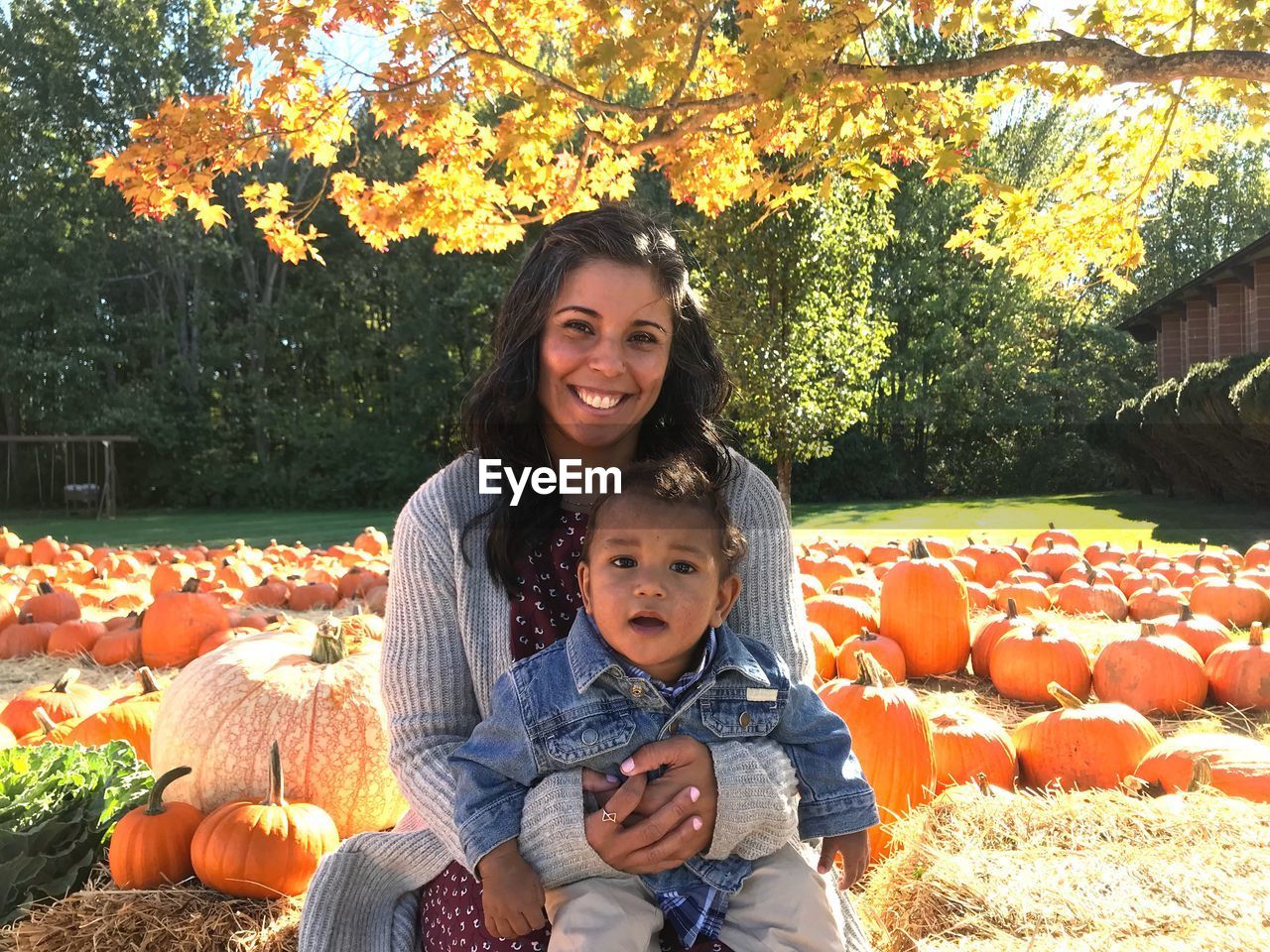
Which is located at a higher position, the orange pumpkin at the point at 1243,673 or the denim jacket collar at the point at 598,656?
the denim jacket collar at the point at 598,656

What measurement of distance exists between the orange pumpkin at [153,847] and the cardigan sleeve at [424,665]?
85 cm

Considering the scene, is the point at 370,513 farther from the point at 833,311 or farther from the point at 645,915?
the point at 645,915

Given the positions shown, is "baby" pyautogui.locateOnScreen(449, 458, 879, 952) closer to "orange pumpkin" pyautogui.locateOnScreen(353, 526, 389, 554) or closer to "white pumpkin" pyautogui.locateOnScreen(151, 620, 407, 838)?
"white pumpkin" pyautogui.locateOnScreen(151, 620, 407, 838)

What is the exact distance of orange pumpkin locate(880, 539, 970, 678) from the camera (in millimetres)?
4512

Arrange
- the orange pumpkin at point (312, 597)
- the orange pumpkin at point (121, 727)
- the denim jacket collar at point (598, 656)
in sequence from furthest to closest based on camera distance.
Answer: the orange pumpkin at point (312, 597) → the orange pumpkin at point (121, 727) → the denim jacket collar at point (598, 656)

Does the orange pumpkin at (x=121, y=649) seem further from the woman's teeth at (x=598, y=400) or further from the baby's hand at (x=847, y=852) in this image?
the baby's hand at (x=847, y=852)

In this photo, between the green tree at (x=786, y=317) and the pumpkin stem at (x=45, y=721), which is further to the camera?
the green tree at (x=786, y=317)

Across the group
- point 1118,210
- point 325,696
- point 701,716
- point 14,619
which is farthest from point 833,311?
point 701,716

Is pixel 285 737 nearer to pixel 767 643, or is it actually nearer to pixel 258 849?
pixel 258 849

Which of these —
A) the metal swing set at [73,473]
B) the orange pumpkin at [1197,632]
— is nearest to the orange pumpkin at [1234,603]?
the orange pumpkin at [1197,632]

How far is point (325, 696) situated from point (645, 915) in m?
1.55

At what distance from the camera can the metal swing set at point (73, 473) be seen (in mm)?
19805

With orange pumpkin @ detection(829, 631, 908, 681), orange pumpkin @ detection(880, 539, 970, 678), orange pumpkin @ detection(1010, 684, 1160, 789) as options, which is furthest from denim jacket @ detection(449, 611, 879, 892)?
orange pumpkin @ detection(880, 539, 970, 678)

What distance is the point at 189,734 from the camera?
2654mm
